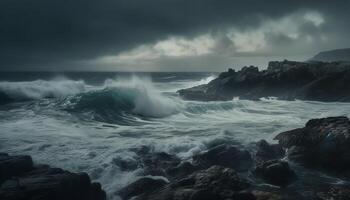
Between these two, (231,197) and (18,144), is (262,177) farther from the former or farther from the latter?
(18,144)

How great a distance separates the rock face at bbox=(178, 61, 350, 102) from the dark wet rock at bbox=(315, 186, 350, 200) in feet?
79.2

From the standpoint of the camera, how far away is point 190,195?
866 cm

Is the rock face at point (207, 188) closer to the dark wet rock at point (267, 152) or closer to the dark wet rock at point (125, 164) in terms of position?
the dark wet rock at point (125, 164)

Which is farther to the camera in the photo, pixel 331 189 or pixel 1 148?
pixel 1 148

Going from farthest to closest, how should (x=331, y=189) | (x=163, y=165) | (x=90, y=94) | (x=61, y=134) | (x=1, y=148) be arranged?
(x=90, y=94), (x=61, y=134), (x=1, y=148), (x=163, y=165), (x=331, y=189)

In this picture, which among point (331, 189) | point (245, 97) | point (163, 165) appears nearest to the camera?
point (331, 189)

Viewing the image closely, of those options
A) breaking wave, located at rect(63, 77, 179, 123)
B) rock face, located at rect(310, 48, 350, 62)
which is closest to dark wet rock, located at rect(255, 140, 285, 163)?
breaking wave, located at rect(63, 77, 179, 123)

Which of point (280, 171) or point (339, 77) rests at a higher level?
point (339, 77)

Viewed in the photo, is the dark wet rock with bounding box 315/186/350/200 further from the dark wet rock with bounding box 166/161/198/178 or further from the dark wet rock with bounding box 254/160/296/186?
the dark wet rock with bounding box 166/161/198/178

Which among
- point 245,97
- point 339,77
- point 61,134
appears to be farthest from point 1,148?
point 339,77

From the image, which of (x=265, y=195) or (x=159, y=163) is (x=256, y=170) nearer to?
(x=265, y=195)

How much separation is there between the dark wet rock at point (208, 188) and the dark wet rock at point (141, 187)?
24.5 inches

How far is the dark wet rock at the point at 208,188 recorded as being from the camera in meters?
8.74

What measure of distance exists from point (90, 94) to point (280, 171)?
766 inches
